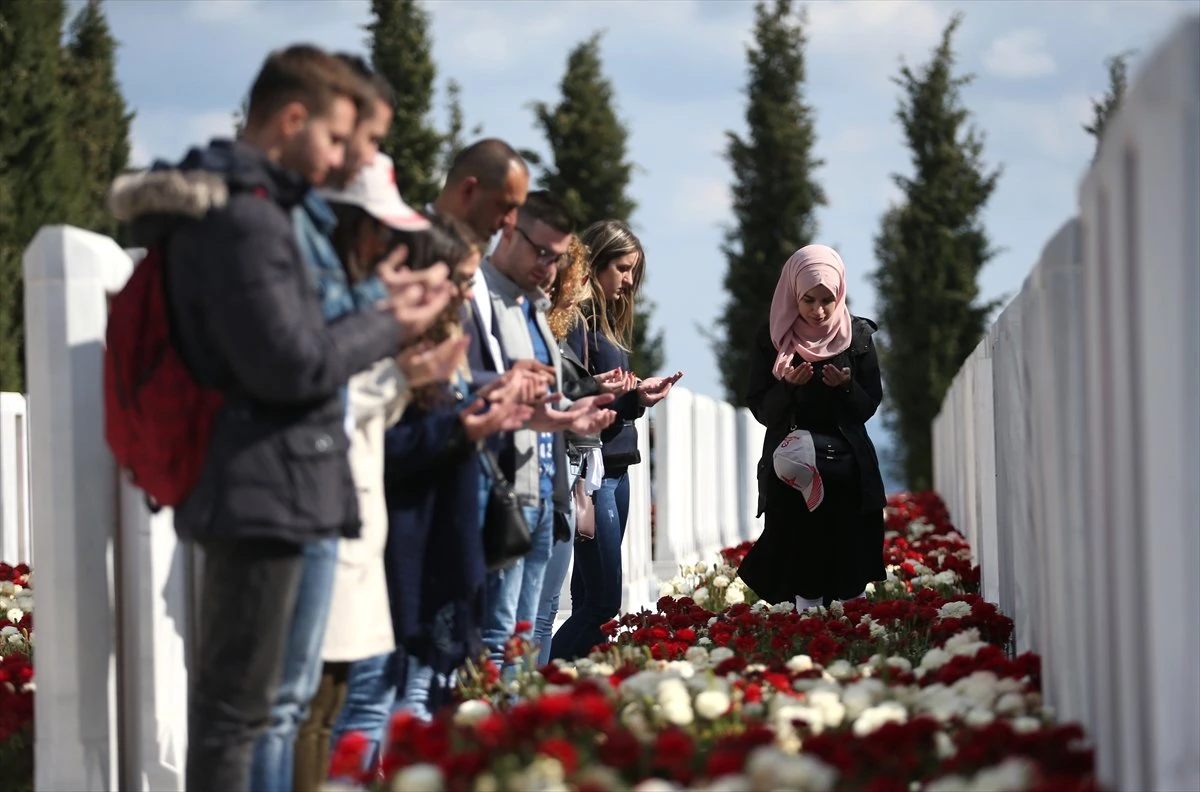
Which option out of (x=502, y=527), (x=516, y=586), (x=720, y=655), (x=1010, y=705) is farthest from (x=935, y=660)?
(x=502, y=527)

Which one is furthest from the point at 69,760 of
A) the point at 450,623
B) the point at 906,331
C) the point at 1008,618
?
the point at 906,331

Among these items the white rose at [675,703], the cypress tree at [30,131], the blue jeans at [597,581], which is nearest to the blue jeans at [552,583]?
the blue jeans at [597,581]

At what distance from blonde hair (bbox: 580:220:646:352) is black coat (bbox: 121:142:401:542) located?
10.7ft

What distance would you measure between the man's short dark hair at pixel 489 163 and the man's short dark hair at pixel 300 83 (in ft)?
3.45

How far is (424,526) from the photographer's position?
4355 mm

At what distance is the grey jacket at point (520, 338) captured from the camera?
4863 mm

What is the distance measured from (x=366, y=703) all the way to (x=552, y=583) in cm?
165

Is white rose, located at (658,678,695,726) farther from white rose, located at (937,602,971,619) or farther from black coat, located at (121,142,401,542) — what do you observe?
white rose, located at (937,602,971,619)

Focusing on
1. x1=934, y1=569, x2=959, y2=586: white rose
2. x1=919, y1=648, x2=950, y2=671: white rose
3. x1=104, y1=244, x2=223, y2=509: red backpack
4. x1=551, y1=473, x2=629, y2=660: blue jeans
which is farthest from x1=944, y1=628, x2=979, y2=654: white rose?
x1=934, y1=569, x2=959, y2=586: white rose

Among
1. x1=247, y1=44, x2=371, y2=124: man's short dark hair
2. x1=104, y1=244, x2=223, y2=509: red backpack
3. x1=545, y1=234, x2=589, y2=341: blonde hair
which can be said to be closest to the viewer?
x1=104, y1=244, x2=223, y2=509: red backpack

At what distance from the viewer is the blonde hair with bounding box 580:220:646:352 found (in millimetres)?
6738

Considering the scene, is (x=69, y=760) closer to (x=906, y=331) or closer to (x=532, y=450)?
(x=532, y=450)

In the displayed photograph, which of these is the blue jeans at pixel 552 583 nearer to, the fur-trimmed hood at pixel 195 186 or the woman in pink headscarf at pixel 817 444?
the woman in pink headscarf at pixel 817 444

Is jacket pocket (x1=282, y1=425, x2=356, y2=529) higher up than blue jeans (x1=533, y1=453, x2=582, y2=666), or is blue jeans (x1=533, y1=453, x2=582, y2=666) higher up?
jacket pocket (x1=282, y1=425, x2=356, y2=529)
